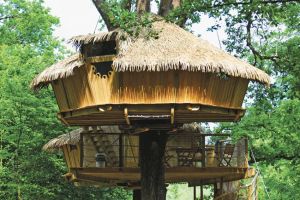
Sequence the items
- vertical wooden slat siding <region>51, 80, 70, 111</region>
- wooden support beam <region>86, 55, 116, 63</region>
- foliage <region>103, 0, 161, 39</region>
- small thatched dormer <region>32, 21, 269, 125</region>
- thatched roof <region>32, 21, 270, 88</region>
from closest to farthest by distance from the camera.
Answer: foliage <region>103, 0, 161, 39</region>
thatched roof <region>32, 21, 270, 88</region>
small thatched dormer <region>32, 21, 269, 125</region>
wooden support beam <region>86, 55, 116, 63</region>
vertical wooden slat siding <region>51, 80, 70, 111</region>

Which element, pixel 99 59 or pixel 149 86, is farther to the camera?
pixel 99 59

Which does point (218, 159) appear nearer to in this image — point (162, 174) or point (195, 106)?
point (162, 174)

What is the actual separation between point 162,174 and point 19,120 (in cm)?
850

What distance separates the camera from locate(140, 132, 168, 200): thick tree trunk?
14414 mm

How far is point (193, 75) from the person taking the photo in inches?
493

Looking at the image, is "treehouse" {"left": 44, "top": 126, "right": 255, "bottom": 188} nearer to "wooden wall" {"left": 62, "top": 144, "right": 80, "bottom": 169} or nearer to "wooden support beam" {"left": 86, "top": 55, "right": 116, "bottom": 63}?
"wooden wall" {"left": 62, "top": 144, "right": 80, "bottom": 169}

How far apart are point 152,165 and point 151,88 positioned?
2.66 meters

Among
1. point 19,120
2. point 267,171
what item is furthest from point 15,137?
point 267,171

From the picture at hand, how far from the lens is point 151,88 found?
1243 centimetres

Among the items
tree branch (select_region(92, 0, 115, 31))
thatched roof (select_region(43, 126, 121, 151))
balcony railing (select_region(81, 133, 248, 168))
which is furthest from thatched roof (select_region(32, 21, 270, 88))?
thatched roof (select_region(43, 126, 121, 151))

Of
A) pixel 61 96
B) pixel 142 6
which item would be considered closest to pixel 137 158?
pixel 61 96

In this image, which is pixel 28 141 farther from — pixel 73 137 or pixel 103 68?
pixel 103 68

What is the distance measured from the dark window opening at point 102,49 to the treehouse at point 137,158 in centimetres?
216

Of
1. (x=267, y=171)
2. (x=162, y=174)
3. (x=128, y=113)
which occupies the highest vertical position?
(x=128, y=113)
